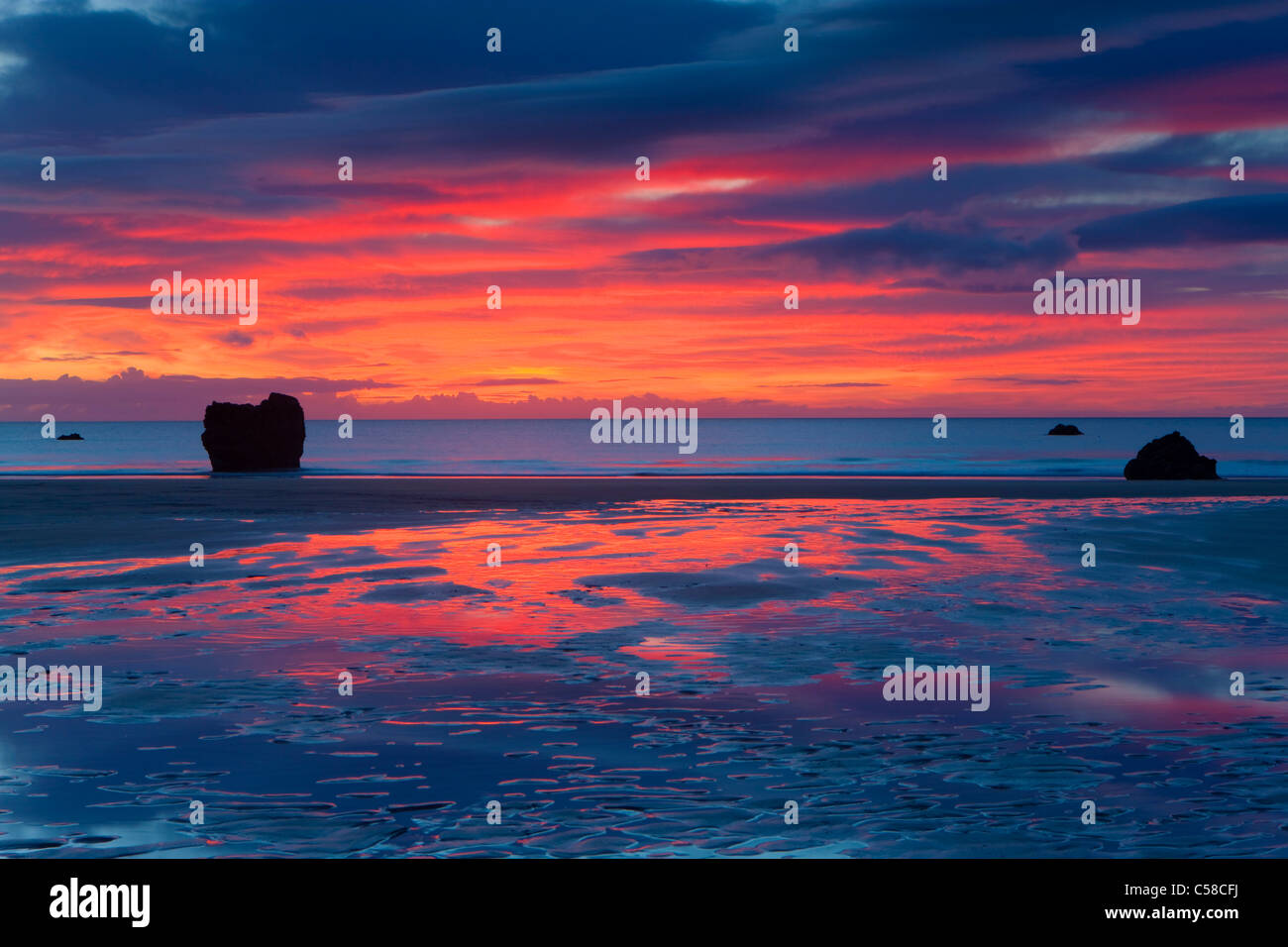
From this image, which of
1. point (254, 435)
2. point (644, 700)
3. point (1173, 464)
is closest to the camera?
point (644, 700)

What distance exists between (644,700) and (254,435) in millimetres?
49211

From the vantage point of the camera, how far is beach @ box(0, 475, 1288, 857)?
5941 millimetres

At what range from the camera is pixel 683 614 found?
1280 centimetres

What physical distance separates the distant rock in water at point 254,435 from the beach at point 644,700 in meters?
34.0

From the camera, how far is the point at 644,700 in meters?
8.68

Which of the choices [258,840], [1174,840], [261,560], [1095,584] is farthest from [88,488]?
[1174,840]

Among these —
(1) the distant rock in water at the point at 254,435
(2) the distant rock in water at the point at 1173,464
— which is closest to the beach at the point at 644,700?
(2) the distant rock in water at the point at 1173,464

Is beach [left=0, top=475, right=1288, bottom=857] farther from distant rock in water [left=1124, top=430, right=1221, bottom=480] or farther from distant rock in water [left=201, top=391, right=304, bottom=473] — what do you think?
distant rock in water [left=201, top=391, right=304, bottom=473]

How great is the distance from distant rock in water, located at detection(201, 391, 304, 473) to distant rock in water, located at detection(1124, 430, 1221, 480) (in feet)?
124

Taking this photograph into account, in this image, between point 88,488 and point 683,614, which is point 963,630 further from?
point 88,488

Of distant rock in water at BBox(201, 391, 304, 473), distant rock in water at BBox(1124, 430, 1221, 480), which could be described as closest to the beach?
distant rock in water at BBox(1124, 430, 1221, 480)

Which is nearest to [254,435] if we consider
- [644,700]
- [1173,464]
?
[1173,464]

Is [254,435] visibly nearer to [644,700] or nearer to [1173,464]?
[1173,464]
